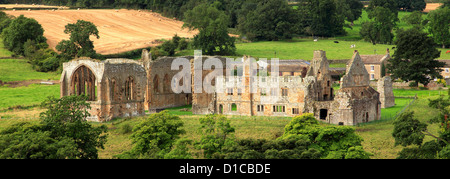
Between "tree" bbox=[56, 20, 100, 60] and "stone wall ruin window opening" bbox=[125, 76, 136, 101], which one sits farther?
"tree" bbox=[56, 20, 100, 60]

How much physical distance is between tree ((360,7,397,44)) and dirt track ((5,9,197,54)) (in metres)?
32.3

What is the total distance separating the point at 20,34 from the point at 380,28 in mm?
63280

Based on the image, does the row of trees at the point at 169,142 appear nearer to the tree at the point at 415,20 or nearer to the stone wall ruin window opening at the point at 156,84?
the stone wall ruin window opening at the point at 156,84

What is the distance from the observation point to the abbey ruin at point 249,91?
6919 centimetres

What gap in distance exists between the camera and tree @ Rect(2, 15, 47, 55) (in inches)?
4427

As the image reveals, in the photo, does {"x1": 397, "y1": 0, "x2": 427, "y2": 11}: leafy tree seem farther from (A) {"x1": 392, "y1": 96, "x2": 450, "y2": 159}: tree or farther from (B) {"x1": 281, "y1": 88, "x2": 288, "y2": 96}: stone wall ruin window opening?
(A) {"x1": 392, "y1": 96, "x2": 450, "y2": 159}: tree

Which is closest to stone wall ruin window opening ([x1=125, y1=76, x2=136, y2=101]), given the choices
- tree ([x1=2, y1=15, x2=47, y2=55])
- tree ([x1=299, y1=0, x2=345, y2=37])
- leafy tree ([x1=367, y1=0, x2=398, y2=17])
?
tree ([x1=2, y1=15, x2=47, y2=55])

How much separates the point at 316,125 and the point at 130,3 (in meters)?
108

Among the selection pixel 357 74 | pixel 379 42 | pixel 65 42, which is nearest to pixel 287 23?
pixel 379 42

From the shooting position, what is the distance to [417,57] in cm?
9075

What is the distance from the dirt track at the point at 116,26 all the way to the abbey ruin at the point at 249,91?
35.7 meters

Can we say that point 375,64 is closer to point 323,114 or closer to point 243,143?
point 323,114

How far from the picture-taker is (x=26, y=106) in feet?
259
